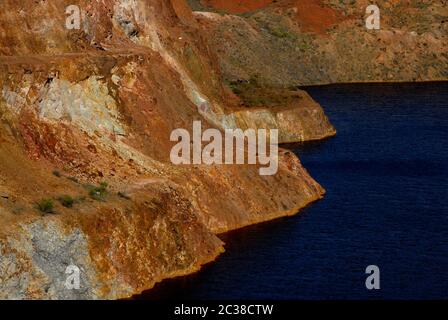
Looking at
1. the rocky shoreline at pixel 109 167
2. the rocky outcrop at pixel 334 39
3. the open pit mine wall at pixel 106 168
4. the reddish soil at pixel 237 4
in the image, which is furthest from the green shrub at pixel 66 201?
the reddish soil at pixel 237 4

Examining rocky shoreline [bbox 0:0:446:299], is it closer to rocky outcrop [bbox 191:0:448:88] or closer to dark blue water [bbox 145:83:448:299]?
dark blue water [bbox 145:83:448:299]

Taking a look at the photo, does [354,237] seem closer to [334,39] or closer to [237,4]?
[334,39]

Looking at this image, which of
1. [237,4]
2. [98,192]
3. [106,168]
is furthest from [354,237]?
[237,4]

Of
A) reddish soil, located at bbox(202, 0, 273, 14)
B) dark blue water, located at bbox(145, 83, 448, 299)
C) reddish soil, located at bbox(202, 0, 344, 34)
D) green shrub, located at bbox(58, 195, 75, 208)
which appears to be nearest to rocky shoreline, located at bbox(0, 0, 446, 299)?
green shrub, located at bbox(58, 195, 75, 208)

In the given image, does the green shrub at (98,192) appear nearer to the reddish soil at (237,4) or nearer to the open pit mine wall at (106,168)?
the open pit mine wall at (106,168)
